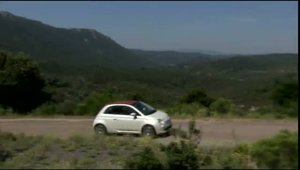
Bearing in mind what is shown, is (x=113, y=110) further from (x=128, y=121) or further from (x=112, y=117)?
(x=128, y=121)

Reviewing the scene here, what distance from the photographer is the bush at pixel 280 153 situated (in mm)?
11766

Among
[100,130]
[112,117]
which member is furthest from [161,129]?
[100,130]

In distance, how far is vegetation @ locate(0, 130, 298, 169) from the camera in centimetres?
1223

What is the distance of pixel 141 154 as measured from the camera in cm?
1312

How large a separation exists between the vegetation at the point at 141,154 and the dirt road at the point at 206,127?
3133 millimetres

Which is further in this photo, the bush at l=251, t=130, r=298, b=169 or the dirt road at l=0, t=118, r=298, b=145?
the dirt road at l=0, t=118, r=298, b=145

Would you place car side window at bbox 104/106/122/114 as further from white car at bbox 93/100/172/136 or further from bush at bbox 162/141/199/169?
bush at bbox 162/141/199/169

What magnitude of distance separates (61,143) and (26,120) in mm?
12978

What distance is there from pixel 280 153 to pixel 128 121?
10.7 m

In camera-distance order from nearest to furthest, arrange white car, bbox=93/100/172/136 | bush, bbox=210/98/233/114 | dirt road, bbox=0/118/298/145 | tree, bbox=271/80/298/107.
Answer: dirt road, bbox=0/118/298/145 < white car, bbox=93/100/172/136 < tree, bbox=271/80/298/107 < bush, bbox=210/98/233/114

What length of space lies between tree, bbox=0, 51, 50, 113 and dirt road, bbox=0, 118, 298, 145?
21111 mm

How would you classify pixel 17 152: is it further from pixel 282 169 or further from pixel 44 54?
pixel 44 54

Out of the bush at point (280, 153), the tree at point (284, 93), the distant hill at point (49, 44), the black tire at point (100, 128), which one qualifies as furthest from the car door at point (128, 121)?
the distant hill at point (49, 44)

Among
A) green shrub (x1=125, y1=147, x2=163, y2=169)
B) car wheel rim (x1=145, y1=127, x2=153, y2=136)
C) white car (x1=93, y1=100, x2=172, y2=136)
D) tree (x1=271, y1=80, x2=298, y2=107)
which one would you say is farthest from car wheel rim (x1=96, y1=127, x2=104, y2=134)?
green shrub (x1=125, y1=147, x2=163, y2=169)
